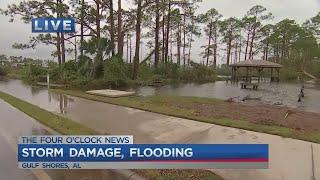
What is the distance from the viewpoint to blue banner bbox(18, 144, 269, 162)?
550cm

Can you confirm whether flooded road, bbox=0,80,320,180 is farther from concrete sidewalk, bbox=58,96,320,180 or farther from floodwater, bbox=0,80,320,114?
floodwater, bbox=0,80,320,114

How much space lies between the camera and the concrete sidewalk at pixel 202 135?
5.66m

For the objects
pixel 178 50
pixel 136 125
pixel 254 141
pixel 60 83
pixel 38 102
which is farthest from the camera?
pixel 178 50

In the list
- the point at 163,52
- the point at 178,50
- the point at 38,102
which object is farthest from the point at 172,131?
the point at 178,50

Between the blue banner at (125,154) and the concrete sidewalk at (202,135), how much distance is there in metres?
0.33

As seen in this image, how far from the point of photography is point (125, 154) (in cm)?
558

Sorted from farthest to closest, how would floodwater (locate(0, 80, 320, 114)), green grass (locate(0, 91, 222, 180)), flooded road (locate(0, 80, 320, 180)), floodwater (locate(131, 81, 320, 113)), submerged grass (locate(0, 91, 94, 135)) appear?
floodwater (locate(131, 81, 320, 113)), floodwater (locate(0, 80, 320, 114)), submerged grass (locate(0, 91, 94, 135)), flooded road (locate(0, 80, 320, 180)), green grass (locate(0, 91, 222, 180))

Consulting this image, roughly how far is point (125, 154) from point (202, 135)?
3298mm

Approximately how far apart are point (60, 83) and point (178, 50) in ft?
109

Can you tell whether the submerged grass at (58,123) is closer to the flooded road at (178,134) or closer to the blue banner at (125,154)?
the flooded road at (178,134)

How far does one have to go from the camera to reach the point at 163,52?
42.5 meters

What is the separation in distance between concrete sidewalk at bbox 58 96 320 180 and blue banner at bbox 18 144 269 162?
1.10ft

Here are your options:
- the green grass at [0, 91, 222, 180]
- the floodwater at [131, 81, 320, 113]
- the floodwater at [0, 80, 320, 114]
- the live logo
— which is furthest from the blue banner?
the floodwater at [131, 81, 320, 113]

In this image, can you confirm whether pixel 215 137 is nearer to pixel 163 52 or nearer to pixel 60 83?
pixel 60 83
